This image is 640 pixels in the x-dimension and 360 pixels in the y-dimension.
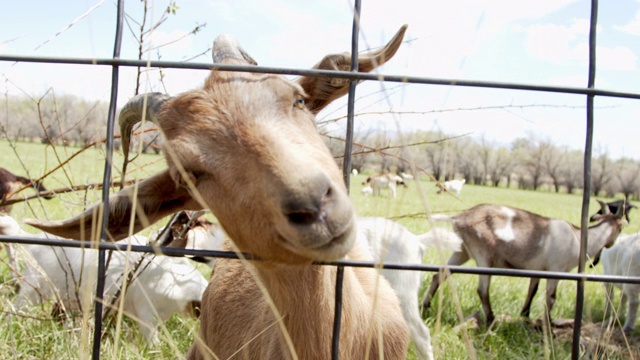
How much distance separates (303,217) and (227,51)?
1216 millimetres

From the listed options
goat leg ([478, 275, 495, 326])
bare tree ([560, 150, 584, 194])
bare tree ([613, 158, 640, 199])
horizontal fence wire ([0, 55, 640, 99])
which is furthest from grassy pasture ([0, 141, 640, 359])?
bare tree ([560, 150, 584, 194])

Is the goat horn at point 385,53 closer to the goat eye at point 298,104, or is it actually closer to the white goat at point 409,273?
the goat eye at point 298,104

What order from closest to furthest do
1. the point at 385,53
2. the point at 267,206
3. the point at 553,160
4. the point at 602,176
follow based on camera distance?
the point at 267,206
the point at 385,53
the point at 602,176
the point at 553,160

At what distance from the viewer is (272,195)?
194 cm

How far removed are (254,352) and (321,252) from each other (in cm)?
141

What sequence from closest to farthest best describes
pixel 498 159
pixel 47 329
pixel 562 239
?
1. pixel 47 329
2. pixel 562 239
3. pixel 498 159

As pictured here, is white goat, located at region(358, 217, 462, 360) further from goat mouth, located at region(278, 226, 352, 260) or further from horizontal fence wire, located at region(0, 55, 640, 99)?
goat mouth, located at region(278, 226, 352, 260)

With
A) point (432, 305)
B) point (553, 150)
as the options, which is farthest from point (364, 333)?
point (553, 150)

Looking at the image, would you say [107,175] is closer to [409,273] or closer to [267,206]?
[267,206]

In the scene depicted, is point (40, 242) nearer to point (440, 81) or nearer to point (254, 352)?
point (254, 352)

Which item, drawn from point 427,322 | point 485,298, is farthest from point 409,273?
point 485,298

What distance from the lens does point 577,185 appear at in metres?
61.2

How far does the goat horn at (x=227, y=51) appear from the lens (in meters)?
2.70

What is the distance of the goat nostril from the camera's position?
1.86m
